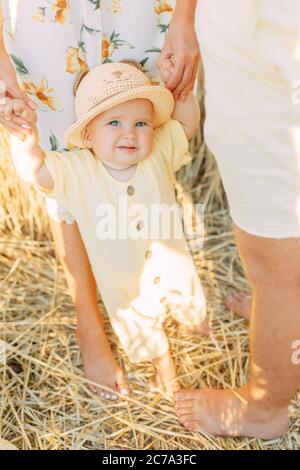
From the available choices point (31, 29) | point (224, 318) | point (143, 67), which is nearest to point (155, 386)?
point (224, 318)

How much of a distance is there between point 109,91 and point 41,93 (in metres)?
0.15

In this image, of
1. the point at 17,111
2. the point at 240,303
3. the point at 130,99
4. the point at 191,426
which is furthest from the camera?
the point at 240,303

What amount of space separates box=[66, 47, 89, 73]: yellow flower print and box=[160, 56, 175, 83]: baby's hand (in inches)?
6.2

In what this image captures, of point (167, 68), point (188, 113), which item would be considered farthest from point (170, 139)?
point (167, 68)

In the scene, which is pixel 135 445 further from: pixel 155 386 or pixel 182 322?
pixel 182 322

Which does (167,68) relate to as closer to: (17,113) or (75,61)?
(75,61)

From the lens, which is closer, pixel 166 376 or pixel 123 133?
pixel 123 133

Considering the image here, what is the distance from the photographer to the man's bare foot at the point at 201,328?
1.91 meters

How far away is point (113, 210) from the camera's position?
155cm

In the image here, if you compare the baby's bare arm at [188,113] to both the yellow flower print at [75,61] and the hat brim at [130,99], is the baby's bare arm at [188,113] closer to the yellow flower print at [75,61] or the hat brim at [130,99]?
the hat brim at [130,99]

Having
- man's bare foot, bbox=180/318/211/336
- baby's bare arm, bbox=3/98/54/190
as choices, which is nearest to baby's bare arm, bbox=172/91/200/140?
baby's bare arm, bbox=3/98/54/190

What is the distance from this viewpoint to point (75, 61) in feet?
4.87

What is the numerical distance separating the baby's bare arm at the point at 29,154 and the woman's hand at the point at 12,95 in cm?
1

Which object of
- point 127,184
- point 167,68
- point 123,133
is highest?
point 167,68
